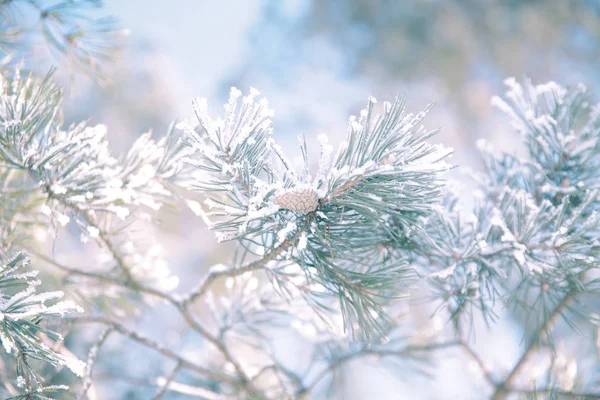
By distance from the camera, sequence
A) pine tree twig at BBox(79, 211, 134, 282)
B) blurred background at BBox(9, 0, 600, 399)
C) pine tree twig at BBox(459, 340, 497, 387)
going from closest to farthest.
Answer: pine tree twig at BBox(79, 211, 134, 282)
pine tree twig at BBox(459, 340, 497, 387)
blurred background at BBox(9, 0, 600, 399)

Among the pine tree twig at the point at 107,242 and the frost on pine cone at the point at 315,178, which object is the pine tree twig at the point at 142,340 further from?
the frost on pine cone at the point at 315,178

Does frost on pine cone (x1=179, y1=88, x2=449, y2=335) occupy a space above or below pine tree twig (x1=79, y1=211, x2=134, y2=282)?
above

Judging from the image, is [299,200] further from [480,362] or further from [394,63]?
[394,63]

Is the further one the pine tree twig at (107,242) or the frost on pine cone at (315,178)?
the pine tree twig at (107,242)

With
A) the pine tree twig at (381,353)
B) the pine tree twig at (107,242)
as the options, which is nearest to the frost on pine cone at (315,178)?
the pine tree twig at (107,242)

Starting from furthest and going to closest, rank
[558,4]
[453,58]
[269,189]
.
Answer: [453,58] → [558,4] → [269,189]

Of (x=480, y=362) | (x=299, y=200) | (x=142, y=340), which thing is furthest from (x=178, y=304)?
(x=480, y=362)

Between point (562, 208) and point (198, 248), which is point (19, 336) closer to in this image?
point (562, 208)

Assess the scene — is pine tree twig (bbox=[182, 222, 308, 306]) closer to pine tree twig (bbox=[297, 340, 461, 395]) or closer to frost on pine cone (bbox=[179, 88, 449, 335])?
frost on pine cone (bbox=[179, 88, 449, 335])

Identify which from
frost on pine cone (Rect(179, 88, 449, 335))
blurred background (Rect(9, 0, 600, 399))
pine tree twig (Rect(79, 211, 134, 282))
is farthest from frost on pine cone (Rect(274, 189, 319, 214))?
blurred background (Rect(9, 0, 600, 399))

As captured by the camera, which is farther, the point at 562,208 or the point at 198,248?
the point at 198,248

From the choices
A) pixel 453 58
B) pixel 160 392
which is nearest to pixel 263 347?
pixel 160 392
